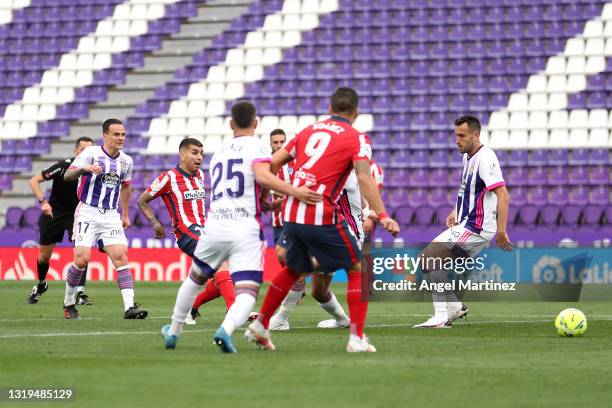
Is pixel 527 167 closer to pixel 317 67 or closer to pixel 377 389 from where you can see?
pixel 317 67

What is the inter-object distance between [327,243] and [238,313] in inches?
34.9

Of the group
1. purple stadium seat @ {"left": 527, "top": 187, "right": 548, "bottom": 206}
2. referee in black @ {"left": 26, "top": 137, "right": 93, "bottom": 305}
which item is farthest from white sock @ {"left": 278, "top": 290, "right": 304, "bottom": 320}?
purple stadium seat @ {"left": 527, "top": 187, "right": 548, "bottom": 206}

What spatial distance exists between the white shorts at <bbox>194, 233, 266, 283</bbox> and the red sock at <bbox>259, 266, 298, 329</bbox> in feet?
0.92

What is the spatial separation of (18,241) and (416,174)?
32.7ft

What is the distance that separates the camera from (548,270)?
1945 cm

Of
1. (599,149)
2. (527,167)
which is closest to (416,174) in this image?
(527,167)

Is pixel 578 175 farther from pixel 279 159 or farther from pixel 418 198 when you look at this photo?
pixel 279 159

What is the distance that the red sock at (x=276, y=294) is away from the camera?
8.82 meters

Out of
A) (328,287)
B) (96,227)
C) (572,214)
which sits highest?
(96,227)

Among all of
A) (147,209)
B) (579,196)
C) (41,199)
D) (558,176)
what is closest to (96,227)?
(147,209)

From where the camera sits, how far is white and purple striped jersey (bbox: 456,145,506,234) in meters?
11.7

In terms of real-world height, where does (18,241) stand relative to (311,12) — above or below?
below

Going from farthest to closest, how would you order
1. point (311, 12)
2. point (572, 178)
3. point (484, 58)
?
1. point (311, 12)
2. point (484, 58)
3. point (572, 178)

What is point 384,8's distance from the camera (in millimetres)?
31797
